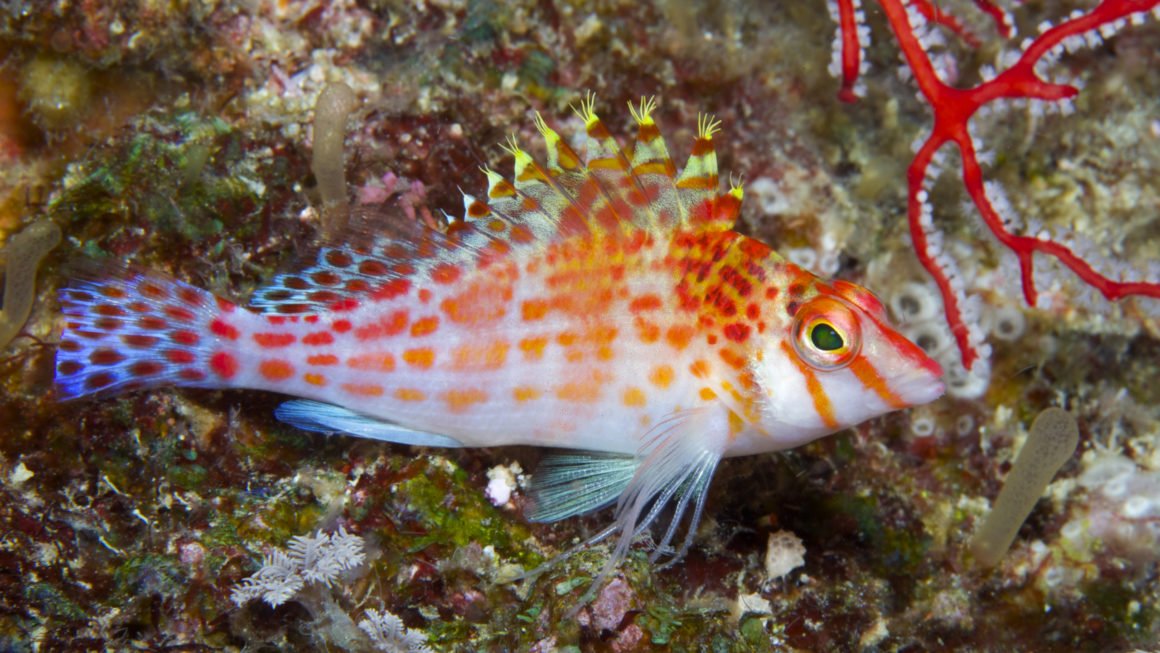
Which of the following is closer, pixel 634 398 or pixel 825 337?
pixel 825 337

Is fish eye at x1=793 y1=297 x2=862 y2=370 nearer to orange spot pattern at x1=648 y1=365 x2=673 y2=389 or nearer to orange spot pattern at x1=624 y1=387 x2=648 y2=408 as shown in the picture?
orange spot pattern at x1=648 y1=365 x2=673 y2=389

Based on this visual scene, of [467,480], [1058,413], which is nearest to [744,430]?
[467,480]

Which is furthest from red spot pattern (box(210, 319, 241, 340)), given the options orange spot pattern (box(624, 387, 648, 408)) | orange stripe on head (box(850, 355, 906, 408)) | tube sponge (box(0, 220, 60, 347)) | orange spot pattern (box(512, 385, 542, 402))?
→ orange stripe on head (box(850, 355, 906, 408))

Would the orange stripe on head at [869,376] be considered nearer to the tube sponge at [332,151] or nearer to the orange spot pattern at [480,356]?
the orange spot pattern at [480,356]

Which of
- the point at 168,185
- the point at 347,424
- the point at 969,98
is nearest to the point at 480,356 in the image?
the point at 347,424

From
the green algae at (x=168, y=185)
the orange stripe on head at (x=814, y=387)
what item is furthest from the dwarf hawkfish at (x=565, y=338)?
the green algae at (x=168, y=185)

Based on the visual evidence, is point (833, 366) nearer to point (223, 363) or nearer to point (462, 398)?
point (462, 398)

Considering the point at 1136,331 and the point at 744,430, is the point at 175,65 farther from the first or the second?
the point at 1136,331
